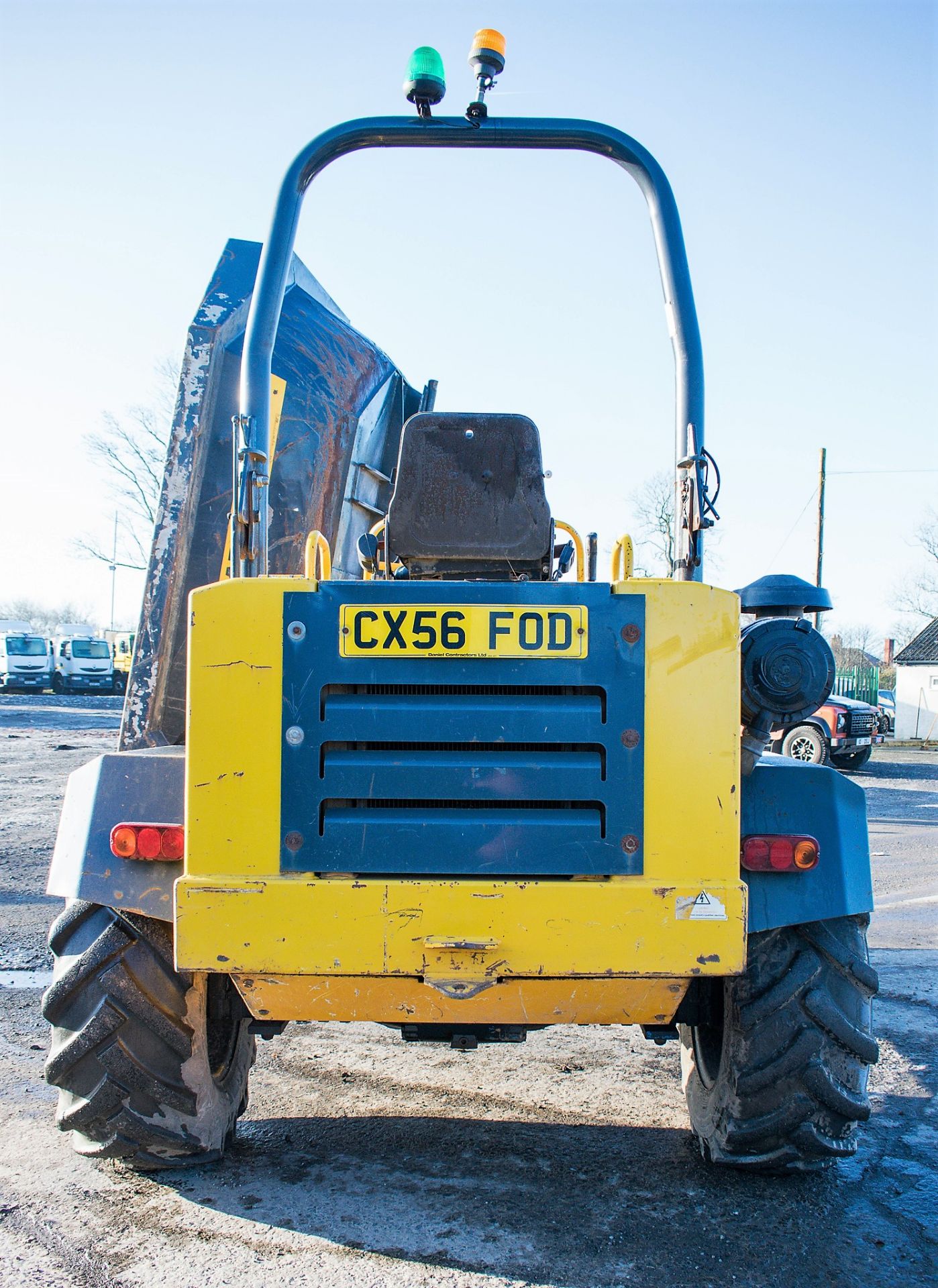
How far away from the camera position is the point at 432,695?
2.98 meters

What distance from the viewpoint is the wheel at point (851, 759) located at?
721 inches

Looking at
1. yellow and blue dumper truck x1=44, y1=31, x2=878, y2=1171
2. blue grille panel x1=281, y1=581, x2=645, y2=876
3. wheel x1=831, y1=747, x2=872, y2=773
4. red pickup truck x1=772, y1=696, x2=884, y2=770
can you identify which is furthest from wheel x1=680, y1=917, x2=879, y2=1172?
wheel x1=831, y1=747, x2=872, y2=773

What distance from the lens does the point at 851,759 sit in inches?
739

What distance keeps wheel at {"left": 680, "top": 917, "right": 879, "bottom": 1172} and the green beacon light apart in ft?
9.71

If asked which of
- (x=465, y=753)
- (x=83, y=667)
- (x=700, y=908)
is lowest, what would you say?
(x=700, y=908)

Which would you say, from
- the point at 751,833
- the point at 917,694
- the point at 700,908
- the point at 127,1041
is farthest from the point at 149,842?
the point at 917,694

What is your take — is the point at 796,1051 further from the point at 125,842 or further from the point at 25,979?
the point at 25,979

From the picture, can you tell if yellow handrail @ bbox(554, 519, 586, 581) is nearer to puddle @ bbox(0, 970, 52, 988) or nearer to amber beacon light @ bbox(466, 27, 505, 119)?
amber beacon light @ bbox(466, 27, 505, 119)

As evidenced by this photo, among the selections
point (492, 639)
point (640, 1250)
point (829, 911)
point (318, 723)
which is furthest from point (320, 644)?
point (640, 1250)

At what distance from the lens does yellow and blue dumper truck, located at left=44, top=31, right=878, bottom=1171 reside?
287 cm

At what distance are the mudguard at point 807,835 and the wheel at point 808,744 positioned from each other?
15.0 meters

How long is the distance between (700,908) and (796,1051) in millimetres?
699

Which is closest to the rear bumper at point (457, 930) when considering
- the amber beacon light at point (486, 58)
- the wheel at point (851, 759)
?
the amber beacon light at point (486, 58)

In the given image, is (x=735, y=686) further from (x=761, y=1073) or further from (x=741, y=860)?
(x=761, y=1073)
